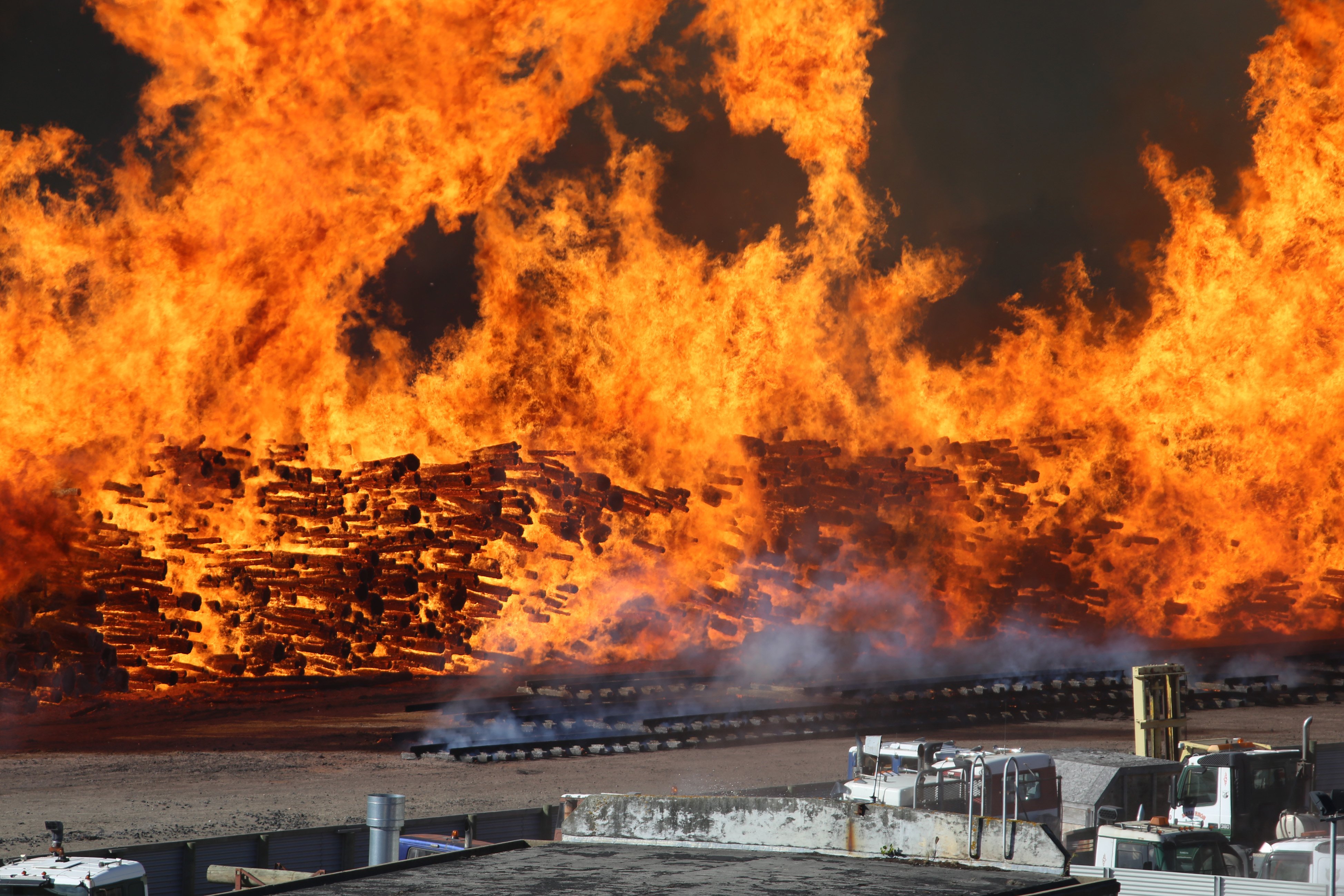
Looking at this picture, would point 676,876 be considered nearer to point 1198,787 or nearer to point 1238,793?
point 1198,787

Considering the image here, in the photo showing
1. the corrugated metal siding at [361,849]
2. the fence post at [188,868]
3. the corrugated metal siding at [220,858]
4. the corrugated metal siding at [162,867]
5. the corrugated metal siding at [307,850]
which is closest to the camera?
the corrugated metal siding at [162,867]

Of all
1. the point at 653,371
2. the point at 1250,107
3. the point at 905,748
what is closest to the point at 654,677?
the point at 653,371

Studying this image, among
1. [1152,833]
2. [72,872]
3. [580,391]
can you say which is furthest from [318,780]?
[580,391]

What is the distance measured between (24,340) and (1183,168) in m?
28.1

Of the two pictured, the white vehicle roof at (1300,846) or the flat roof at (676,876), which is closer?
the flat roof at (676,876)

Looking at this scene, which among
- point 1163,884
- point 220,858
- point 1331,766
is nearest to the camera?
point 1163,884

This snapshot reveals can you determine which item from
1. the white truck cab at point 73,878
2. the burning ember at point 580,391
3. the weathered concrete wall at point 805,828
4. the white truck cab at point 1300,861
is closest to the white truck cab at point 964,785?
the white truck cab at point 1300,861

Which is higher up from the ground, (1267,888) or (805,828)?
(805,828)

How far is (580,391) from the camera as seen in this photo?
29.3 metres

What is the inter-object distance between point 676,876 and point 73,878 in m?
4.12

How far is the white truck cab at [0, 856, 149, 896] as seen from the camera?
26.4 ft

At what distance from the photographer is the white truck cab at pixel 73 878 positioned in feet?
26.4

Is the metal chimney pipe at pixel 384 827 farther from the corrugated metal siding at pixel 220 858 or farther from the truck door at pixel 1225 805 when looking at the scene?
the truck door at pixel 1225 805

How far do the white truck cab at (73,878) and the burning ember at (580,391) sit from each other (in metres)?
15.2
